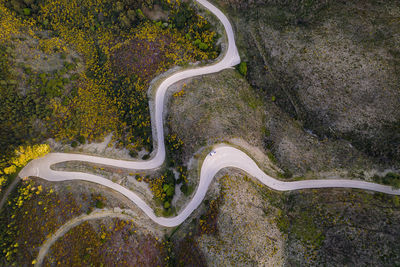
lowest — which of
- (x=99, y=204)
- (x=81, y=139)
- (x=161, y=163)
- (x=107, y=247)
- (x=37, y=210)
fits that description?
(x=107, y=247)

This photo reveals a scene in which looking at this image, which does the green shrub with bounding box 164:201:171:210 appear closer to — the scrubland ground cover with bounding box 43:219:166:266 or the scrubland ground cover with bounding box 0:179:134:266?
the scrubland ground cover with bounding box 43:219:166:266

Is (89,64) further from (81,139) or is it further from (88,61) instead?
(81,139)

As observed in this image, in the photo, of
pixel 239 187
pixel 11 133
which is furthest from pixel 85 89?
pixel 239 187

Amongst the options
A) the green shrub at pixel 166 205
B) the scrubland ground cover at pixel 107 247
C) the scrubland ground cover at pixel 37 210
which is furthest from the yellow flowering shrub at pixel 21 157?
the green shrub at pixel 166 205

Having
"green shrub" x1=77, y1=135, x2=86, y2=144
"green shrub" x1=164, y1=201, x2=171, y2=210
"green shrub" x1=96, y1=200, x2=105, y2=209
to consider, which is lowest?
"green shrub" x1=164, y1=201, x2=171, y2=210

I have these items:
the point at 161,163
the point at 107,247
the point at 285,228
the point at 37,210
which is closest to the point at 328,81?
the point at 285,228

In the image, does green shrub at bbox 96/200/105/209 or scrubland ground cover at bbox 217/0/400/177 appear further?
scrubland ground cover at bbox 217/0/400/177

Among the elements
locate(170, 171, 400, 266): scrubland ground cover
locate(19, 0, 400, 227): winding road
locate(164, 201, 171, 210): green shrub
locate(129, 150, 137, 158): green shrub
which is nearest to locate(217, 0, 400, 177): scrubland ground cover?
locate(19, 0, 400, 227): winding road

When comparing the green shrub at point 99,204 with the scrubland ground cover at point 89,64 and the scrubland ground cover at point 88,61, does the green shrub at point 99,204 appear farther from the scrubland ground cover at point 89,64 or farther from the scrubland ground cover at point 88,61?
the scrubland ground cover at point 88,61

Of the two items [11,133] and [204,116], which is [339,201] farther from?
[11,133]

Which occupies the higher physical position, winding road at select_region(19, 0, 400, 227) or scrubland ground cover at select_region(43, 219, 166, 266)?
winding road at select_region(19, 0, 400, 227)

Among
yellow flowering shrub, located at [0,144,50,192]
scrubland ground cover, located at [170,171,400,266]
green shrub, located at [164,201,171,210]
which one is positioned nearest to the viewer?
scrubland ground cover, located at [170,171,400,266]
